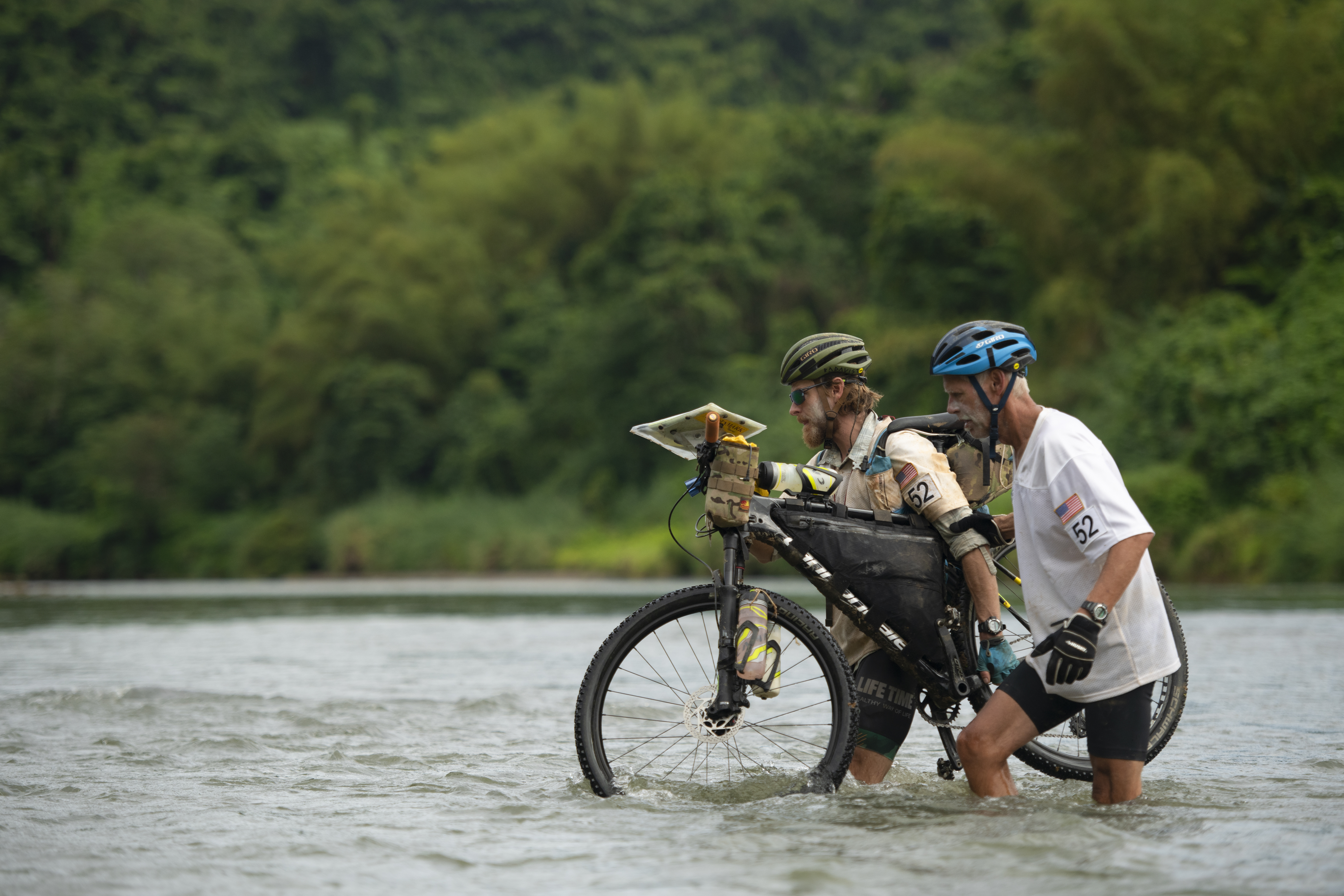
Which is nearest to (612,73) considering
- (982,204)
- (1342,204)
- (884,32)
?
(884,32)

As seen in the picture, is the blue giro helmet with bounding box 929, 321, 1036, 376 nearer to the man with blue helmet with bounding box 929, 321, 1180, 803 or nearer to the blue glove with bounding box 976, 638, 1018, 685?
the man with blue helmet with bounding box 929, 321, 1180, 803

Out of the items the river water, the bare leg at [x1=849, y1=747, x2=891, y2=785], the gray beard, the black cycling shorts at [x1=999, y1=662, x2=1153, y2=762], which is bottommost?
the river water

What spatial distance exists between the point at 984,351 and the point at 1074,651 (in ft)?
3.18

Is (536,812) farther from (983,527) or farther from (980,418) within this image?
(980,418)

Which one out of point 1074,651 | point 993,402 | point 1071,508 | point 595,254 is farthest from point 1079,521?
point 595,254

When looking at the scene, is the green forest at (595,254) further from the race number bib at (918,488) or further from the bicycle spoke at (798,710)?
the race number bib at (918,488)

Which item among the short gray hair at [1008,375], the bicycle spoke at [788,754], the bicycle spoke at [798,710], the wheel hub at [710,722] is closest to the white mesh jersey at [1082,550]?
the short gray hair at [1008,375]

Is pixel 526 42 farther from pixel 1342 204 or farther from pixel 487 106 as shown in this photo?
pixel 1342 204

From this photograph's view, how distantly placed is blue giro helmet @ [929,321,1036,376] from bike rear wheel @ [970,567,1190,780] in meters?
1.15

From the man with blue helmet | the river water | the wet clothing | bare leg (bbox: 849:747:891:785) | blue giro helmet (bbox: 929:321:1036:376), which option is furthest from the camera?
bare leg (bbox: 849:747:891:785)

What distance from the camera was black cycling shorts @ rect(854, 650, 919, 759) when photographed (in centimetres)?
512

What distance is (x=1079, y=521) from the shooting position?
4.23 m

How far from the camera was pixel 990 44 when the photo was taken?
49.9 meters

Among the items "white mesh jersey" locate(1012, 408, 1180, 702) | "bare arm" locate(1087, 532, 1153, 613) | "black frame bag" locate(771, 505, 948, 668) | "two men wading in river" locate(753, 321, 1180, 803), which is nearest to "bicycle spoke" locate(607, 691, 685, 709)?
"black frame bag" locate(771, 505, 948, 668)
